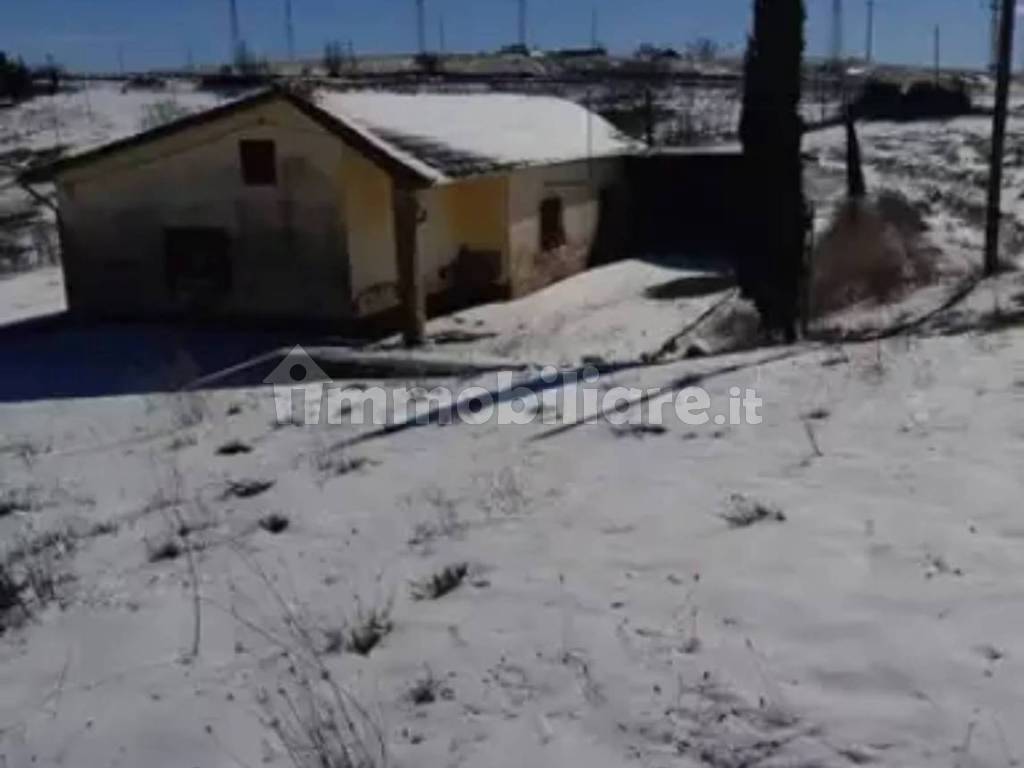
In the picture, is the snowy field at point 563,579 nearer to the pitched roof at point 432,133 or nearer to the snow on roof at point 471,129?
the pitched roof at point 432,133

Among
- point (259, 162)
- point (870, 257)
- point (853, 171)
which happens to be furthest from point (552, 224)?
point (853, 171)

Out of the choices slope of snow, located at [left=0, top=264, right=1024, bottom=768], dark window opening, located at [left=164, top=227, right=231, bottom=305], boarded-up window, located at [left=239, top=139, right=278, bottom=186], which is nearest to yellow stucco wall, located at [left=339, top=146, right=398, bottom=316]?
boarded-up window, located at [left=239, top=139, right=278, bottom=186]

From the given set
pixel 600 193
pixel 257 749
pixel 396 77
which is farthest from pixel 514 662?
pixel 396 77

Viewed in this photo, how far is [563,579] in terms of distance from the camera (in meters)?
5.67

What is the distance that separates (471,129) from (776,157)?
7.43 m

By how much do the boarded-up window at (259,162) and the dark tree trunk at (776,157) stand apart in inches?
265

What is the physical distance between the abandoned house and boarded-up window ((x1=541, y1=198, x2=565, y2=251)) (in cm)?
155

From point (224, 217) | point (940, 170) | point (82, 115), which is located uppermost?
point (82, 115)

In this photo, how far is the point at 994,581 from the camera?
5047mm

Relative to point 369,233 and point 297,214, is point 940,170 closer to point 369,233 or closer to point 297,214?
point 369,233

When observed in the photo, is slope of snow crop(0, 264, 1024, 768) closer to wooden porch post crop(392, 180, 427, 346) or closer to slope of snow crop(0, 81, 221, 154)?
wooden porch post crop(392, 180, 427, 346)

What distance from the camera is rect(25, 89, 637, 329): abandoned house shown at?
16891 millimetres

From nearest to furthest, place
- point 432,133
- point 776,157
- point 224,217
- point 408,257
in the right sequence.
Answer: point 776,157 < point 408,257 < point 224,217 < point 432,133

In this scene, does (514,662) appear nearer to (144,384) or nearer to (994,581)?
(994,581)
